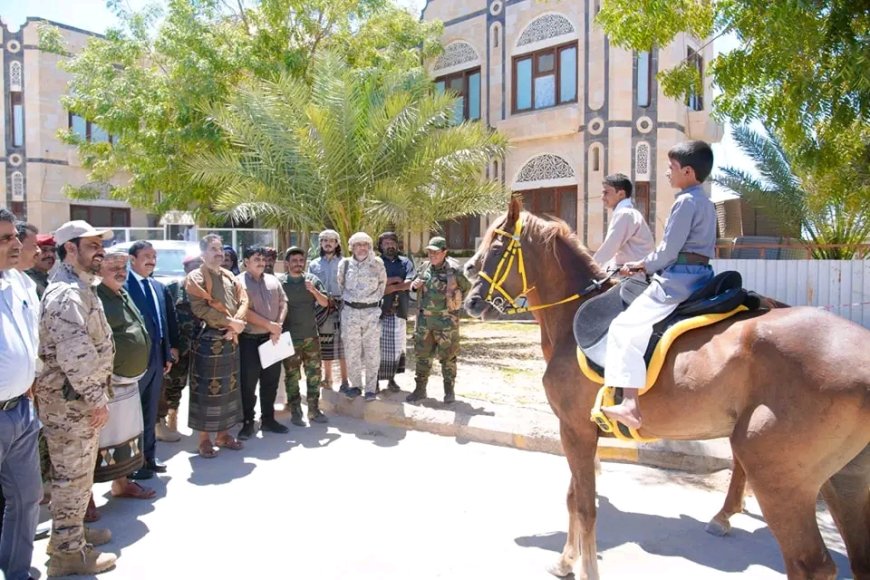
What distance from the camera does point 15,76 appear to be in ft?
81.9

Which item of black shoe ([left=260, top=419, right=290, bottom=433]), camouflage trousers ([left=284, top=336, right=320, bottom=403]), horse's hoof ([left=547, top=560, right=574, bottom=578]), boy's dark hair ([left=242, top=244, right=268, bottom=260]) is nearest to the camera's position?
horse's hoof ([left=547, top=560, right=574, bottom=578])

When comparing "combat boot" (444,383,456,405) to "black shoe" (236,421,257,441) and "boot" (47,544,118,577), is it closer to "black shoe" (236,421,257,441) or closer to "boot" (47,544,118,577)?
"black shoe" (236,421,257,441)

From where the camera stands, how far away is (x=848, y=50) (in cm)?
583

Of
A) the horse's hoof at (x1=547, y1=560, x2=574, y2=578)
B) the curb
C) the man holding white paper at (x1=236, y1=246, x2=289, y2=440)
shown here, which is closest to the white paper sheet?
the man holding white paper at (x1=236, y1=246, x2=289, y2=440)

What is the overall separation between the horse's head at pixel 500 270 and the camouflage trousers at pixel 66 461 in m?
2.48

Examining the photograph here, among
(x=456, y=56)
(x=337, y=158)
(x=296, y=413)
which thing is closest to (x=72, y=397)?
(x=296, y=413)

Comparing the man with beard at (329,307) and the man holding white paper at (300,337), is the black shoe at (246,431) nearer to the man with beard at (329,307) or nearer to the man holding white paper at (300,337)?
the man holding white paper at (300,337)

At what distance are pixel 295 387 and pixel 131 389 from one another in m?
2.59

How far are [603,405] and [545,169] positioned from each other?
1655 centimetres

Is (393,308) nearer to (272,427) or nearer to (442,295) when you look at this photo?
(442,295)

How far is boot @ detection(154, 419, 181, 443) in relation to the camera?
6.87 meters

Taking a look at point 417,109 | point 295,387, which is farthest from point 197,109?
point 295,387

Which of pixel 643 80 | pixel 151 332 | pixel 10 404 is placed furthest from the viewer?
pixel 643 80

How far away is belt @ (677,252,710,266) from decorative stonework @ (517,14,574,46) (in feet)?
55.0
